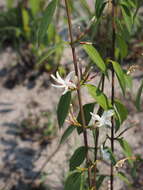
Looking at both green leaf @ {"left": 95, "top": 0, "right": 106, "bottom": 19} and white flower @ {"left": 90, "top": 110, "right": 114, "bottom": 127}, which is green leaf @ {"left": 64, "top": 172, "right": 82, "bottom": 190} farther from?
green leaf @ {"left": 95, "top": 0, "right": 106, "bottom": 19}

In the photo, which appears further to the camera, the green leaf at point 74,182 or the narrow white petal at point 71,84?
the green leaf at point 74,182

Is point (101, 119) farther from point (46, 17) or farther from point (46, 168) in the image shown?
point (46, 168)

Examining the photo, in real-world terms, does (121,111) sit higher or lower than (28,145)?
higher

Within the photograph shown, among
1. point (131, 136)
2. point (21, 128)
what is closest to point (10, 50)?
point (21, 128)

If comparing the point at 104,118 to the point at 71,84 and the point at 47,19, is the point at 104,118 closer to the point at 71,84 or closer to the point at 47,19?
the point at 71,84

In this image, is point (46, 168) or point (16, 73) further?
point (16, 73)

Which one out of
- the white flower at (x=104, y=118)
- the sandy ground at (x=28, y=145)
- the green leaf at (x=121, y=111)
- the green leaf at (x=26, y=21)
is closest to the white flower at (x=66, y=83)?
the white flower at (x=104, y=118)

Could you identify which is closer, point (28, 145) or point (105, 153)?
point (105, 153)

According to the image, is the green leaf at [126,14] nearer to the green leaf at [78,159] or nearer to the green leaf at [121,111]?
the green leaf at [121,111]

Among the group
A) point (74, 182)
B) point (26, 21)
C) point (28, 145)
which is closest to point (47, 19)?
point (74, 182)

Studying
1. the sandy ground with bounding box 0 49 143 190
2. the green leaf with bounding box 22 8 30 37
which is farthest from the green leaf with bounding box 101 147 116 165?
the green leaf with bounding box 22 8 30 37

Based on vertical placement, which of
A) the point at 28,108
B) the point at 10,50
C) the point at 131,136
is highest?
the point at 10,50
